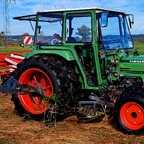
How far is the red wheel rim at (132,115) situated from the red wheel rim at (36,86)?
4.73 feet

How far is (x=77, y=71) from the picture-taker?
6.32m

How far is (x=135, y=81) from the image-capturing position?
20.2 ft

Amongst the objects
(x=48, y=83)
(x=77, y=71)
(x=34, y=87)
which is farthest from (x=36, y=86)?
(x=77, y=71)

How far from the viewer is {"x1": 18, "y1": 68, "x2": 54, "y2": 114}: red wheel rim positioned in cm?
636

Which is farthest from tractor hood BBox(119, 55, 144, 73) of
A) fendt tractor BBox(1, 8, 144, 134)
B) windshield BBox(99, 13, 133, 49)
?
windshield BBox(99, 13, 133, 49)

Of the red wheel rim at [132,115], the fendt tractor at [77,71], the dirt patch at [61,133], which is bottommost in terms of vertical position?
the dirt patch at [61,133]

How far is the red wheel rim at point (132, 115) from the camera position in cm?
543

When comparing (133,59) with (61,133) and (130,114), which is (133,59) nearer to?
(130,114)

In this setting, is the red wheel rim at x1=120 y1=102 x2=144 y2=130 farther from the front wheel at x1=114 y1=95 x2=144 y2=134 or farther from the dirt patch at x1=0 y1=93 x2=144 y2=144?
the dirt patch at x1=0 y1=93 x2=144 y2=144

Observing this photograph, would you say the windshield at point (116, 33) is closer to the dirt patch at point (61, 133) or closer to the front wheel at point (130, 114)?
the front wheel at point (130, 114)

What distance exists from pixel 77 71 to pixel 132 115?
1381 mm

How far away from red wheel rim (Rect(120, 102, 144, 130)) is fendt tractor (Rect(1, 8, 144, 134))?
0.38 feet

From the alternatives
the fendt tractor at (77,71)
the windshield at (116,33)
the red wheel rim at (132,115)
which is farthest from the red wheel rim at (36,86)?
the red wheel rim at (132,115)

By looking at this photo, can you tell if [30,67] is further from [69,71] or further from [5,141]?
[5,141]
